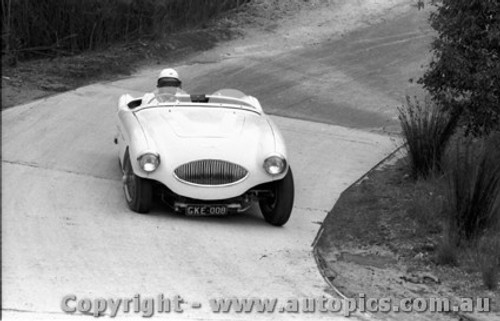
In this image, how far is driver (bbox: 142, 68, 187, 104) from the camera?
32.2 ft

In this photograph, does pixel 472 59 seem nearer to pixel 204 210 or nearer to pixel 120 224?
pixel 204 210

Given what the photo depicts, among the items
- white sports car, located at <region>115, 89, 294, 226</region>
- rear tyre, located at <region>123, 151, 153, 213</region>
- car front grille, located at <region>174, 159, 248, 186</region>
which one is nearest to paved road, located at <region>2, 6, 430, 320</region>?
rear tyre, located at <region>123, 151, 153, 213</region>

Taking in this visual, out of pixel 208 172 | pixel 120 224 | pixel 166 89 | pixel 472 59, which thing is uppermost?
pixel 472 59

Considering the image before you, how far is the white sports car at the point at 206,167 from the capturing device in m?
8.39

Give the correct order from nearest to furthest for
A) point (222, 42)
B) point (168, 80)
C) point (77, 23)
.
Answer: point (168, 80)
point (77, 23)
point (222, 42)

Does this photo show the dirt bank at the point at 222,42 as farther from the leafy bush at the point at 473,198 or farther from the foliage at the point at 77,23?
the leafy bush at the point at 473,198

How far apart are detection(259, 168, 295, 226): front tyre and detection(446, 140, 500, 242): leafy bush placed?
1.50 meters

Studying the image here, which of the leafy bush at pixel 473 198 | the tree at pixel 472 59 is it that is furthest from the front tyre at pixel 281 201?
the tree at pixel 472 59

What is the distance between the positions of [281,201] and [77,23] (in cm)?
761

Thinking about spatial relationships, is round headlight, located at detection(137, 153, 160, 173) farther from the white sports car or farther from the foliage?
the foliage

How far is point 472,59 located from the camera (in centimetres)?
1036

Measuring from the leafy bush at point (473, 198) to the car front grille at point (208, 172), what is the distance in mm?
1978

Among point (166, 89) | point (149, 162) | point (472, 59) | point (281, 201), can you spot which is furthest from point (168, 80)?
point (472, 59)

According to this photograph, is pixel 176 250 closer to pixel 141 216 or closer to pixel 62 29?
pixel 141 216
